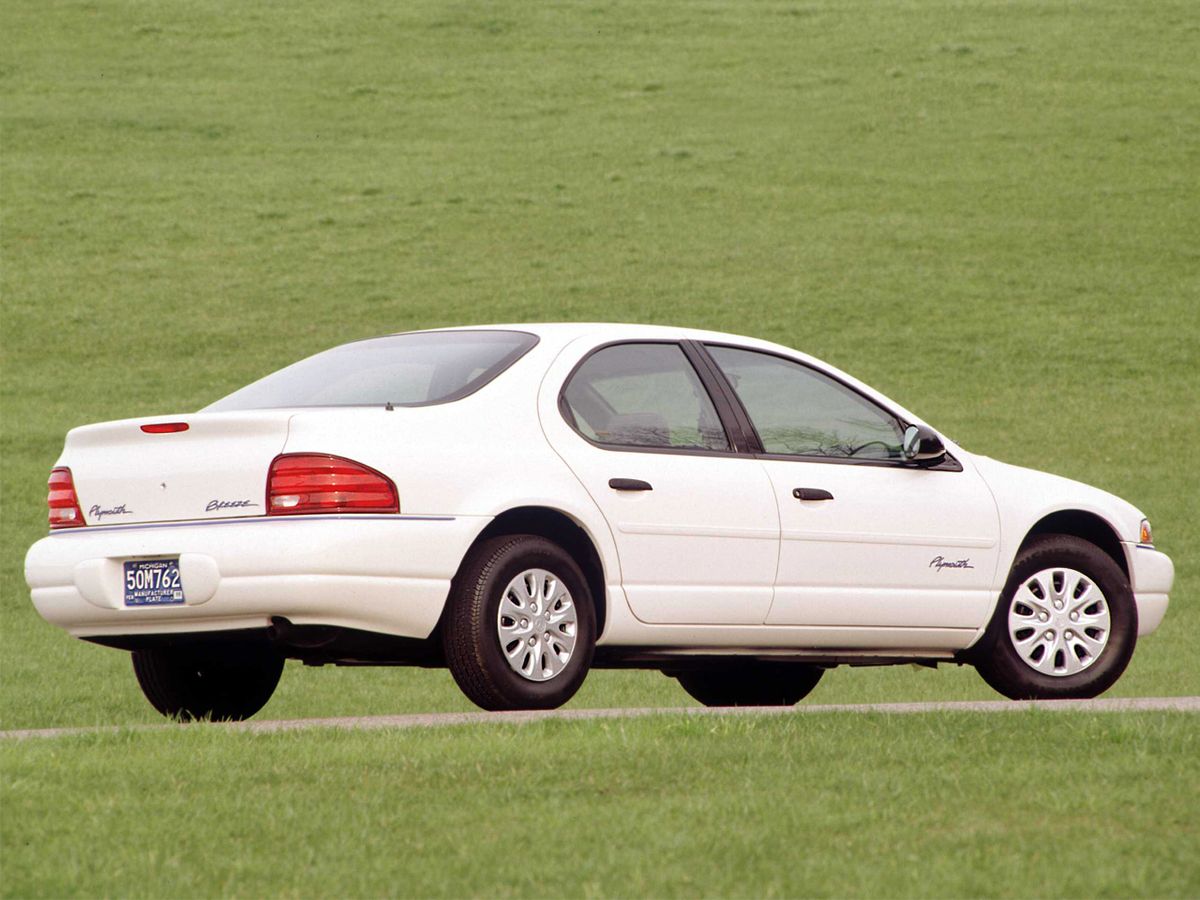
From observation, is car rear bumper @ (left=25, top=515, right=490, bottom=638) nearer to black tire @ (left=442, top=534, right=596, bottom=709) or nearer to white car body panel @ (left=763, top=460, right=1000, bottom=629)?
black tire @ (left=442, top=534, right=596, bottom=709)

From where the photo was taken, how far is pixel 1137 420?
2630 centimetres

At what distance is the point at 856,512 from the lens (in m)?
9.02

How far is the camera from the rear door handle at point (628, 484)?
8.21 meters

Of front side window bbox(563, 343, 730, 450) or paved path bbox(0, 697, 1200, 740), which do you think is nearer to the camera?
paved path bbox(0, 697, 1200, 740)

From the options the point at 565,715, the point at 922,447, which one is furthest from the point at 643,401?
the point at 565,715

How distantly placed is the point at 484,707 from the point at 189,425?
1564 mm

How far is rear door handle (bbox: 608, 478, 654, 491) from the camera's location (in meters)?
8.21

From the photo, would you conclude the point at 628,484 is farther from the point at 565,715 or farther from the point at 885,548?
the point at 885,548

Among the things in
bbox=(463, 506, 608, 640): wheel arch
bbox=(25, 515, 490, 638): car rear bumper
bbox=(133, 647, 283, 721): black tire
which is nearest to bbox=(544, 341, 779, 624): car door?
bbox=(463, 506, 608, 640): wheel arch

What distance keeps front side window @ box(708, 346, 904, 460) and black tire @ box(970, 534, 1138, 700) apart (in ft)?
2.92

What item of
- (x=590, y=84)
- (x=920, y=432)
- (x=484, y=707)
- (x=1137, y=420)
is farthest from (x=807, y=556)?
(x=590, y=84)

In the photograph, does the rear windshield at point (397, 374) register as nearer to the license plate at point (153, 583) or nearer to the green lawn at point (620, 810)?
the license plate at point (153, 583)

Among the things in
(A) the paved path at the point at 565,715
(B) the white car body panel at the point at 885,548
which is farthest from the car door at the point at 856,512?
(A) the paved path at the point at 565,715

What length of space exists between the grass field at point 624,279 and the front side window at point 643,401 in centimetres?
161
